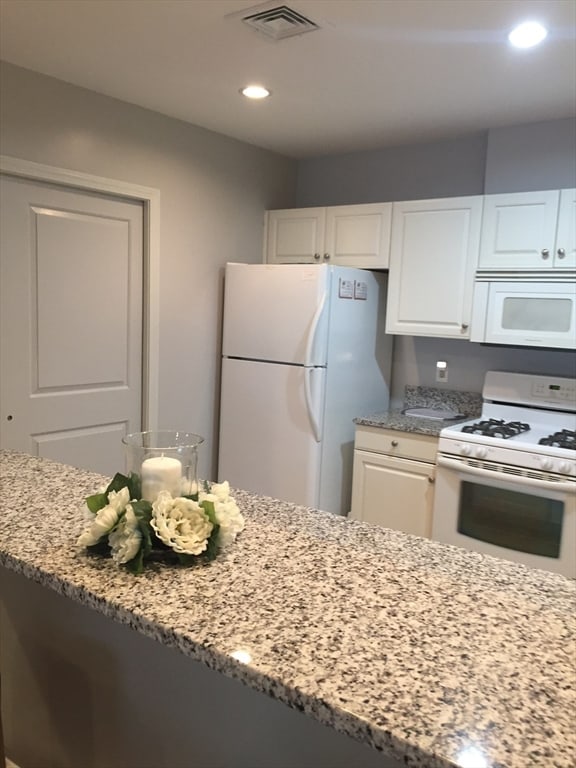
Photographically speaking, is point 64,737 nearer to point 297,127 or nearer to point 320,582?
point 320,582

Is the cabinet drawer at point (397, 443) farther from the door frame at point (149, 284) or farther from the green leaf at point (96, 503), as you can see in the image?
the green leaf at point (96, 503)

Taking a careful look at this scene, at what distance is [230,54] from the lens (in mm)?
2395

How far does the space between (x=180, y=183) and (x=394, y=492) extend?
1.99 metres

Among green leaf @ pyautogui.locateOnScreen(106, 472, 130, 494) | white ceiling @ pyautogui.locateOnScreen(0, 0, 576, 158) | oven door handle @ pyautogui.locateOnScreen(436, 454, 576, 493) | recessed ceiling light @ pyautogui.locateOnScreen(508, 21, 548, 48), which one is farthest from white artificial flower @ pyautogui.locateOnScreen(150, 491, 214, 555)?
oven door handle @ pyautogui.locateOnScreen(436, 454, 576, 493)

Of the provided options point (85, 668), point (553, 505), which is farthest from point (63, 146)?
point (553, 505)

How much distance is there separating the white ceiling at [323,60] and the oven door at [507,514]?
64.6 inches

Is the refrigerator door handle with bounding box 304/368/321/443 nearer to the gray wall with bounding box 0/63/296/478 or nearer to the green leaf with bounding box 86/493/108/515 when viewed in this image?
the gray wall with bounding box 0/63/296/478

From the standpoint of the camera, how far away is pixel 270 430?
3.50 m

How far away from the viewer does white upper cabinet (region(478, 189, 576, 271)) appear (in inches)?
115

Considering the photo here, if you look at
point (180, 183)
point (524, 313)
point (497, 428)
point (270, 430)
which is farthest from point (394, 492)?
point (180, 183)

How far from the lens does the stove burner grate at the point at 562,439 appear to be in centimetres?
282

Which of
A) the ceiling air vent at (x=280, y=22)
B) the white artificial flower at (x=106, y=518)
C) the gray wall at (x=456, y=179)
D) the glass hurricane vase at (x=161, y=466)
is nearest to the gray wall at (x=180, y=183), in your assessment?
the gray wall at (x=456, y=179)

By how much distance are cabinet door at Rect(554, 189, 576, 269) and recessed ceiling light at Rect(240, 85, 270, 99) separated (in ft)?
4.67

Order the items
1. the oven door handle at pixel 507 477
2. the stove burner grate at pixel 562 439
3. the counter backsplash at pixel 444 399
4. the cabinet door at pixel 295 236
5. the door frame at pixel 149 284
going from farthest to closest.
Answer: the cabinet door at pixel 295 236, the counter backsplash at pixel 444 399, the door frame at pixel 149 284, the stove burner grate at pixel 562 439, the oven door handle at pixel 507 477
